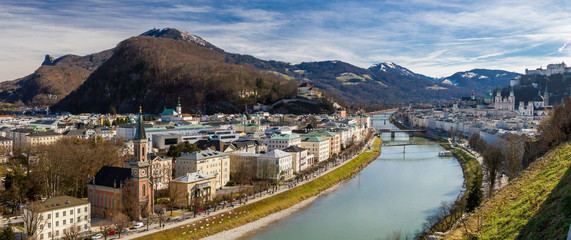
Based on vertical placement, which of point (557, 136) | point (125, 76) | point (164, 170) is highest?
point (125, 76)

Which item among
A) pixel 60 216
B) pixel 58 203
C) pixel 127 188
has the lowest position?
pixel 60 216

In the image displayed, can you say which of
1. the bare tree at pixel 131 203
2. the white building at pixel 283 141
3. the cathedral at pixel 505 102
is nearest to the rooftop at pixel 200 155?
the bare tree at pixel 131 203

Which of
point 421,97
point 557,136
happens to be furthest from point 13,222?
point 421,97

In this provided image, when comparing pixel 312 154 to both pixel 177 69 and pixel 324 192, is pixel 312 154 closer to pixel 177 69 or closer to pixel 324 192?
pixel 324 192

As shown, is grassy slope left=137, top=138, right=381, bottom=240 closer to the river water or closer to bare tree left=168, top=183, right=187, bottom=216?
the river water

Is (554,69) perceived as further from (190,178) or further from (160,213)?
(160,213)

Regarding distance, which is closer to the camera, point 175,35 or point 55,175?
point 55,175

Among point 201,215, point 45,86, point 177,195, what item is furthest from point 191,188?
point 45,86
